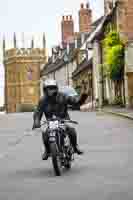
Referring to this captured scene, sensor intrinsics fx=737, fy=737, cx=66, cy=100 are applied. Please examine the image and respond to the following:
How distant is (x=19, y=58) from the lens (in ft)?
568

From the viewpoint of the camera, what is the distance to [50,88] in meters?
13.5

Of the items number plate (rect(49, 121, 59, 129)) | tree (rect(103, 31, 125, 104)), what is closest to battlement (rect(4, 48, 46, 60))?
tree (rect(103, 31, 125, 104))

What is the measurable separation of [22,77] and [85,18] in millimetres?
61796

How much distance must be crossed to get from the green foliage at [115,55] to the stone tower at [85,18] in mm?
41850

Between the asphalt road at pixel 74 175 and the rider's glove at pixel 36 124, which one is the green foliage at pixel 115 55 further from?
the rider's glove at pixel 36 124

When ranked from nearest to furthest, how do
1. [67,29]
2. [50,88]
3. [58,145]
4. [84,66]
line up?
[58,145], [50,88], [84,66], [67,29]

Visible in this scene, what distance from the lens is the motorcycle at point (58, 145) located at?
12891mm

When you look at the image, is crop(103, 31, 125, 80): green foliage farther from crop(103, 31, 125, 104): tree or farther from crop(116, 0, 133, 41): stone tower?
crop(116, 0, 133, 41): stone tower

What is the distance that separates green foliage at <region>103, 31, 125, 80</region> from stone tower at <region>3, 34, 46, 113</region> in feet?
323

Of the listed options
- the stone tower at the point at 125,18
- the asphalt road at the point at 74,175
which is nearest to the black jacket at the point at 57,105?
the asphalt road at the point at 74,175

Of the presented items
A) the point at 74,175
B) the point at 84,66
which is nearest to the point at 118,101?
the point at 84,66

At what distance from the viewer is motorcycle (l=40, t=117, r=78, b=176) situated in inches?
508

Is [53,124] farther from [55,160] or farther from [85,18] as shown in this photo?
[85,18]

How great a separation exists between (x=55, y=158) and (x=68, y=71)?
103 meters
